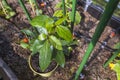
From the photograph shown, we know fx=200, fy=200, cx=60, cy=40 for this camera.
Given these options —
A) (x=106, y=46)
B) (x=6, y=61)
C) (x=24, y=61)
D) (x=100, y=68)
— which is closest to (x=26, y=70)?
Answer: (x=24, y=61)

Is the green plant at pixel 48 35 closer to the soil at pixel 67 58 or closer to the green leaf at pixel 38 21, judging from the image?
the green leaf at pixel 38 21

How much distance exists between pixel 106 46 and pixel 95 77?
1.24 ft

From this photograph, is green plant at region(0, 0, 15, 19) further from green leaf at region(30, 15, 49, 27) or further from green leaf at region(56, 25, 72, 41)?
green leaf at region(56, 25, 72, 41)

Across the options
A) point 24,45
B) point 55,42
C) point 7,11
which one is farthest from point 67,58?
point 7,11

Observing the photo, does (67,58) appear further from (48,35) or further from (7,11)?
(7,11)

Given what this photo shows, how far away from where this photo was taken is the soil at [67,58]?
1885 mm

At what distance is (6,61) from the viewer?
6.27ft

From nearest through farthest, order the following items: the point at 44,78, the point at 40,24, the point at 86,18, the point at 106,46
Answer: the point at 40,24 → the point at 44,78 → the point at 106,46 → the point at 86,18

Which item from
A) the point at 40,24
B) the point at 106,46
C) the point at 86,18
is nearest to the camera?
the point at 40,24

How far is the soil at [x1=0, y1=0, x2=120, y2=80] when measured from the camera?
1.88 m

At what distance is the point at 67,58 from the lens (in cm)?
198

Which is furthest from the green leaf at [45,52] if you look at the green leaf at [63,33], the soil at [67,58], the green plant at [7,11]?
the green plant at [7,11]

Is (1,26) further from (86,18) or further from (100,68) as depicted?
(100,68)

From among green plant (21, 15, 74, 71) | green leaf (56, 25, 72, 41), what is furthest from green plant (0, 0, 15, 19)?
green leaf (56, 25, 72, 41)
